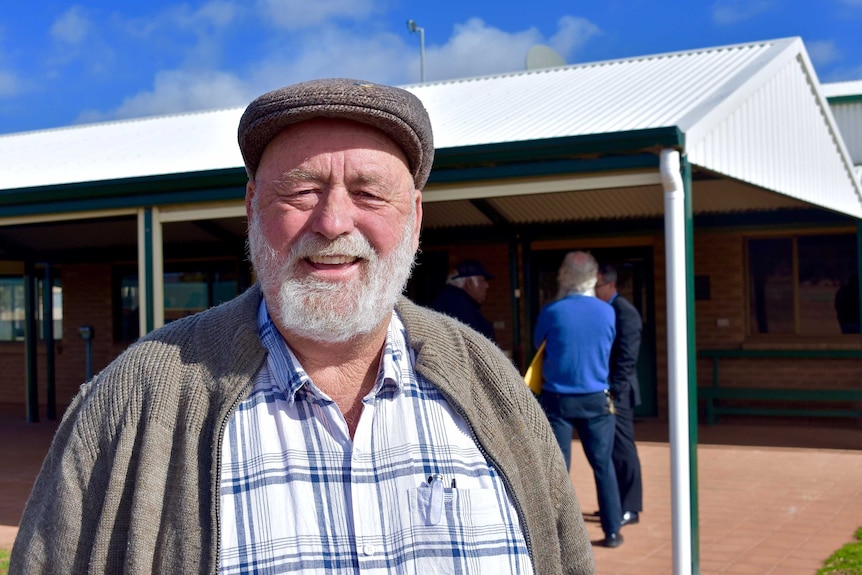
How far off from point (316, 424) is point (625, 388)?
14.7ft

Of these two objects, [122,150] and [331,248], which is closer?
[331,248]

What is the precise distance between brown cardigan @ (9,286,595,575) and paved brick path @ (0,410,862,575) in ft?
12.3

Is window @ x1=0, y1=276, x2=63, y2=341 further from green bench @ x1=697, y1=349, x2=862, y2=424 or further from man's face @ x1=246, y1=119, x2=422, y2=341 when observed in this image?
man's face @ x1=246, y1=119, x2=422, y2=341

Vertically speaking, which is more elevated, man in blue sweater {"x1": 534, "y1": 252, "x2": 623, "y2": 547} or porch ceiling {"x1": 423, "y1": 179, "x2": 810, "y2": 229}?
porch ceiling {"x1": 423, "y1": 179, "x2": 810, "y2": 229}

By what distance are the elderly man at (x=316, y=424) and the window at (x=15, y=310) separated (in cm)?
1367

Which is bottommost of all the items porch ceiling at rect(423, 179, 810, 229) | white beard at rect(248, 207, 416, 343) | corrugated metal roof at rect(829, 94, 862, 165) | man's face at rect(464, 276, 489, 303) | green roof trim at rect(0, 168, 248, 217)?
white beard at rect(248, 207, 416, 343)

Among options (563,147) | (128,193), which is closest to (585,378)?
(563,147)

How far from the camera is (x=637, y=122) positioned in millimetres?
5836

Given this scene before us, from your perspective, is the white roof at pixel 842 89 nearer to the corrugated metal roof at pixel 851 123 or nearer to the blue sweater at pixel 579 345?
the corrugated metal roof at pixel 851 123

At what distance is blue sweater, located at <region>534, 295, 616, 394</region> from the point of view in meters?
5.64

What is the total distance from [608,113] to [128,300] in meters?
9.42

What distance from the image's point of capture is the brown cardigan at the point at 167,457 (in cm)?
149

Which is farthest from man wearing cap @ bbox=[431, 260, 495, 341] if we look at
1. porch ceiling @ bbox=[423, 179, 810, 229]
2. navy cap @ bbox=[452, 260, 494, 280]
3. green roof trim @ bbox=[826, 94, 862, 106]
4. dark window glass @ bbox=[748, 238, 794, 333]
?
green roof trim @ bbox=[826, 94, 862, 106]

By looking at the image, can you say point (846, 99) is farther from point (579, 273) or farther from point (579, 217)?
point (579, 273)
